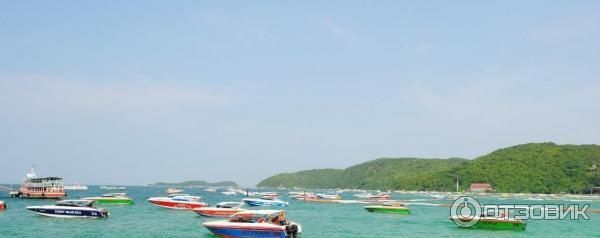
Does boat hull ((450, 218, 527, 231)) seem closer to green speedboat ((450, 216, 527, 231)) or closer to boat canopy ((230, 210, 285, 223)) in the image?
green speedboat ((450, 216, 527, 231))

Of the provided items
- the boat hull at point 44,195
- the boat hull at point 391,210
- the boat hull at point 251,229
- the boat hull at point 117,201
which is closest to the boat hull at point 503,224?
the boat hull at point 251,229

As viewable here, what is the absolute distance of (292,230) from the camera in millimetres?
46625

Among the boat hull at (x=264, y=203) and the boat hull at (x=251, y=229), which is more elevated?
the boat hull at (x=251, y=229)

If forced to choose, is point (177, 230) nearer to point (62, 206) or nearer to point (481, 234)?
point (62, 206)

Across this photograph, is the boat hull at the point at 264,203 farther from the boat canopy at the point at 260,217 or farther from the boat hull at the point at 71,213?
the boat canopy at the point at 260,217

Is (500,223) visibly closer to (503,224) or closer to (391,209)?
(503,224)

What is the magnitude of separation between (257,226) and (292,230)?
275 cm

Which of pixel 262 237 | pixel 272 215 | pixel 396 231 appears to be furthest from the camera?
pixel 396 231

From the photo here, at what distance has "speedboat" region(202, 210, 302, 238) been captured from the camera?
45.8 metres

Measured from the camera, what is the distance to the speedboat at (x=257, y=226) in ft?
150

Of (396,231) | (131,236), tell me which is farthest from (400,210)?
(131,236)

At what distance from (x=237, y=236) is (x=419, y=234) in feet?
62.8

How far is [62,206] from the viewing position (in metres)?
64.9

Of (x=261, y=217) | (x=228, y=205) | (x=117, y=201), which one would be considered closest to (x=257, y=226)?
(x=261, y=217)
